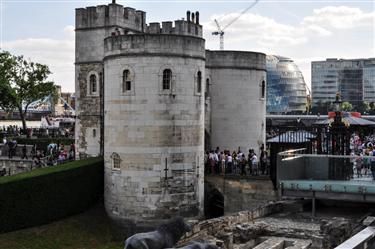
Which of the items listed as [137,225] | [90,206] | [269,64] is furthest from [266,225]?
[269,64]

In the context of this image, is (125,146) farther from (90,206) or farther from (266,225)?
(266,225)

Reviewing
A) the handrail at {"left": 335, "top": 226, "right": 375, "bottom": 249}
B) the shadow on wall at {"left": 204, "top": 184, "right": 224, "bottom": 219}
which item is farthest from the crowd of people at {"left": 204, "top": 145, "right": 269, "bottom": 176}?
the handrail at {"left": 335, "top": 226, "right": 375, "bottom": 249}

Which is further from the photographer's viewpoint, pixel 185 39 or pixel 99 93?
pixel 99 93

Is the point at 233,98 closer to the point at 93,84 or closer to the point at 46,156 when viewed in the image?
the point at 93,84

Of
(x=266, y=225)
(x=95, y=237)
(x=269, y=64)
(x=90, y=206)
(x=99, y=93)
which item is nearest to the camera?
(x=266, y=225)

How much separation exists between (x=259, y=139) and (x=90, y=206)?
14.4 metres

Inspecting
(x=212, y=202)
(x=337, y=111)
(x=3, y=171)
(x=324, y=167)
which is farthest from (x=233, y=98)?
(x=3, y=171)

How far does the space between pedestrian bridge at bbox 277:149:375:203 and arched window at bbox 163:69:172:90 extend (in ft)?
23.1

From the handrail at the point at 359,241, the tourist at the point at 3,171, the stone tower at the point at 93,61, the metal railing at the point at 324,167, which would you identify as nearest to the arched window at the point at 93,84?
the stone tower at the point at 93,61

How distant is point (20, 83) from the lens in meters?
56.0

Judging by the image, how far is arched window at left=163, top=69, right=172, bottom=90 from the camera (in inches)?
1064

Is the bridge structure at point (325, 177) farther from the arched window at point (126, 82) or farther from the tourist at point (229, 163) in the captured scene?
the arched window at point (126, 82)

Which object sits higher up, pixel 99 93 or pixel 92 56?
pixel 92 56

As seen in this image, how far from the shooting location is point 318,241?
1839 centimetres
